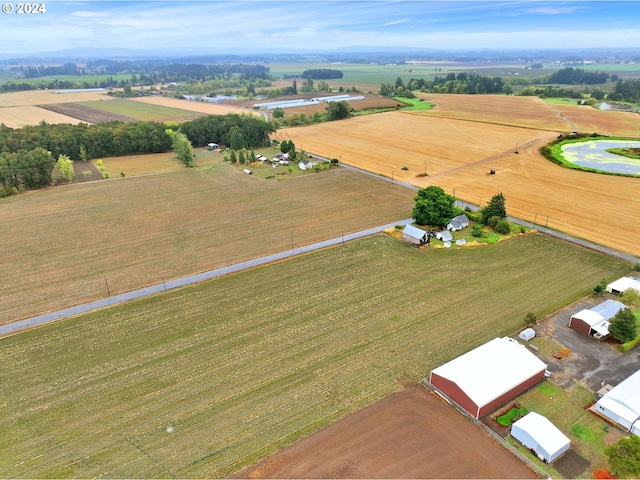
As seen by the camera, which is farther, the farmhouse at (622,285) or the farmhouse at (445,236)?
the farmhouse at (445,236)

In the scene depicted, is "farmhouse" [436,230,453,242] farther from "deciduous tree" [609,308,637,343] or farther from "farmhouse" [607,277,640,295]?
"deciduous tree" [609,308,637,343]

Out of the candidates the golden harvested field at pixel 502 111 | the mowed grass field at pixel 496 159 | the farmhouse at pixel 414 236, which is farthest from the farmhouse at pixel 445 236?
the golden harvested field at pixel 502 111

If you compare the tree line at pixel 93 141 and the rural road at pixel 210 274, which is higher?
the tree line at pixel 93 141

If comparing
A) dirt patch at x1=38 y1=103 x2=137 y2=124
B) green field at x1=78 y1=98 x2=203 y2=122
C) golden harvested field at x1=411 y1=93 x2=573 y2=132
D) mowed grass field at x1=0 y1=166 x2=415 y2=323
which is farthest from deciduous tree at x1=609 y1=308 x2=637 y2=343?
dirt patch at x1=38 y1=103 x2=137 y2=124

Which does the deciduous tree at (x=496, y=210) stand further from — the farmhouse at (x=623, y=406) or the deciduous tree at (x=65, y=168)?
the deciduous tree at (x=65, y=168)

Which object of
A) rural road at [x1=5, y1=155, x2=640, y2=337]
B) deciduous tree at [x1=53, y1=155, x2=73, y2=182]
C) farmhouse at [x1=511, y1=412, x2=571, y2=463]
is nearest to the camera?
farmhouse at [x1=511, y1=412, x2=571, y2=463]

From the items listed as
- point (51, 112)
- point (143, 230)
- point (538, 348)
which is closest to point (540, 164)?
point (538, 348)

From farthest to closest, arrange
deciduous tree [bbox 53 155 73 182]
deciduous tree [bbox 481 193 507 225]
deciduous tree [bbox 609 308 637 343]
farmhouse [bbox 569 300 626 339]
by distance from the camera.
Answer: deciduous tree [bbox 53 155 73 182] → deciduous tree [bbox 481 193 507 225] → farmhouse [bbox 569 300 626 339] → deciduous tree [bbox 609 308 637 343]
